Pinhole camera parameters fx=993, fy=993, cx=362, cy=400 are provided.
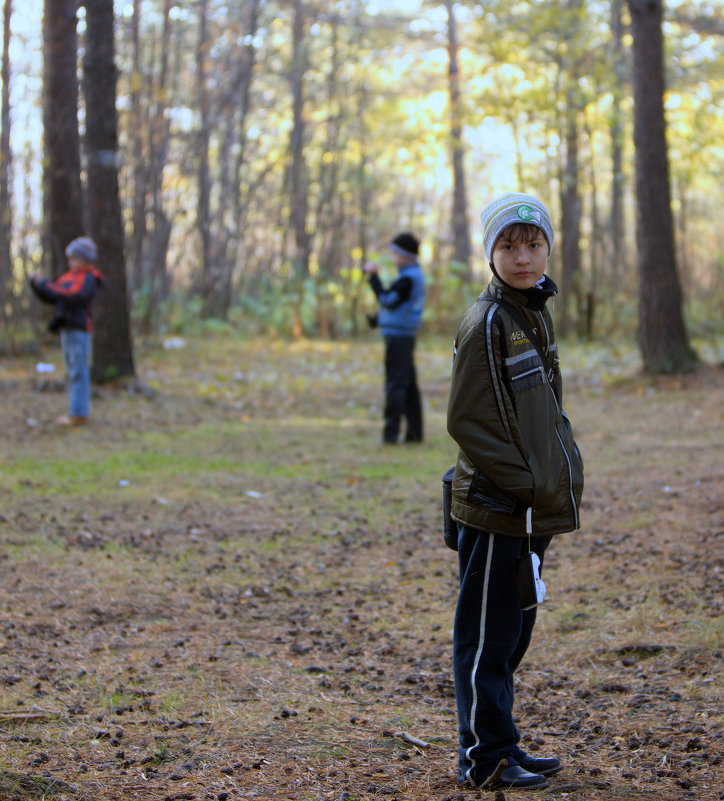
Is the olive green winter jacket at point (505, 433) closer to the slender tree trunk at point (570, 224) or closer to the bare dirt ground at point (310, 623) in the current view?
the bare dirt ground at point (310, 623)

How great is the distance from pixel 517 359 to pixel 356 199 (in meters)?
24.6

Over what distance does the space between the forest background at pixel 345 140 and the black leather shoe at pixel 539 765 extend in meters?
10.9

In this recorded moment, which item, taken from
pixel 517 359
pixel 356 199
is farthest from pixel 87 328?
pixel 356 199

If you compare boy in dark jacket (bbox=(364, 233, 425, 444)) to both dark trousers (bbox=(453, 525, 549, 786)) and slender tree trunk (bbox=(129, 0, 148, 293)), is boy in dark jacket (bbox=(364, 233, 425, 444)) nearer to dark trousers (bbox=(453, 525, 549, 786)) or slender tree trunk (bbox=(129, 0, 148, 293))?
dark trousers (bbox=(453, 525, 549, 786))

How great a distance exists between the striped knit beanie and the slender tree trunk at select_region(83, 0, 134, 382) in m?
10.0

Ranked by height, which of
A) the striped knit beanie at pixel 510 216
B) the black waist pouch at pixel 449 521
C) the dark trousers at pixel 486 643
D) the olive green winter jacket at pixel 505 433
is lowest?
the dark trousers at pixel 486 643

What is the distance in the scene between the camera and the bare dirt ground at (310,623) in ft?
11.3

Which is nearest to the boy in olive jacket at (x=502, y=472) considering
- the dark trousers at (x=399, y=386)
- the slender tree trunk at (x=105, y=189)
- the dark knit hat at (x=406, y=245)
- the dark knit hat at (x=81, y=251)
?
the dark knit hat at (x=406, y=245)

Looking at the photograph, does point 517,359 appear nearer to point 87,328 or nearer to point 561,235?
point 87,328

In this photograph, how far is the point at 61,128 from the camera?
14312 mm

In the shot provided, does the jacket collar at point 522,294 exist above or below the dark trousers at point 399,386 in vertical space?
above

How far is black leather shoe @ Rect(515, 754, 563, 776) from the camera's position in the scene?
10.7 ft

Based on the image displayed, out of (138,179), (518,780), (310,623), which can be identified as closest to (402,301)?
(310,623)

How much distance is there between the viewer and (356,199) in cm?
2708
